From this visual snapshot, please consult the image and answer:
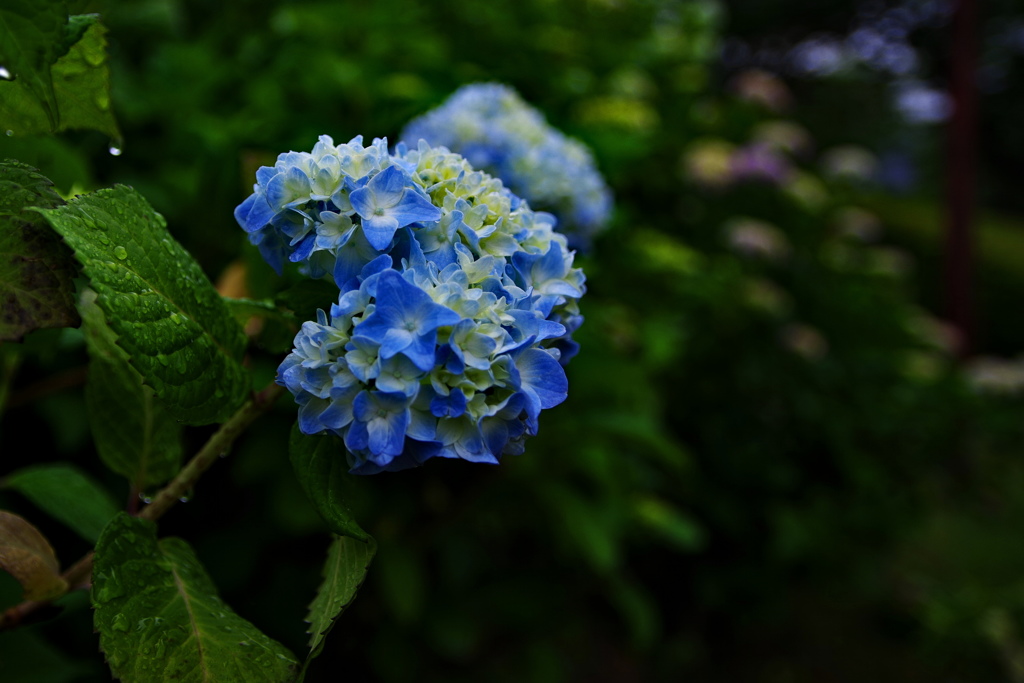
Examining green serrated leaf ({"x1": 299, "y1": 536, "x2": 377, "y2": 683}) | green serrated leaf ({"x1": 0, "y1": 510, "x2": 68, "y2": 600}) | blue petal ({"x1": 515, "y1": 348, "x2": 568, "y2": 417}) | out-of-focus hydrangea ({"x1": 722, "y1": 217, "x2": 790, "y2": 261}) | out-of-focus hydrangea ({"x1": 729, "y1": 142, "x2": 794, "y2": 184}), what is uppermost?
out-of-focus hydrangea ({"x1": 729, "y1": 142, "x2": 794, "y2": 184})

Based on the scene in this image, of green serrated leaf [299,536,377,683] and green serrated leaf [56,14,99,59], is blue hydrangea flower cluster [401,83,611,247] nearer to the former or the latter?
green serrated leaf [56,14,99,59]

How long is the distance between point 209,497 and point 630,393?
0.94 meters

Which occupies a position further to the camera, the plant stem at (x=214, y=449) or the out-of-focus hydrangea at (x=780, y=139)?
the out-of-focus hydrangea at (x=780, y=139)

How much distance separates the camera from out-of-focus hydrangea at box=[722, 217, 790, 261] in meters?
3.30

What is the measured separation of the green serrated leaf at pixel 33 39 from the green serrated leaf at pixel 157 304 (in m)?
0.08

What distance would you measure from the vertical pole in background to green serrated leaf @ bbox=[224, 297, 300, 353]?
5.58 m

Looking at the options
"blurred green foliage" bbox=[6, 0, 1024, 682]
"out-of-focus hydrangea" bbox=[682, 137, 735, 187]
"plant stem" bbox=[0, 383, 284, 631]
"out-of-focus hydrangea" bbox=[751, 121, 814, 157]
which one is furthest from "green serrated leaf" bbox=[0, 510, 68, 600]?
"out-of-focus hydrangea" bbox=[751, 121, 814, 157]

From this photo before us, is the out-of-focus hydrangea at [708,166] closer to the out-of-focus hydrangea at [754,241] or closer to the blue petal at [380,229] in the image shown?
the out-of-focus hydrangea at [754,241]

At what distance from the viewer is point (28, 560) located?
0.55 meters

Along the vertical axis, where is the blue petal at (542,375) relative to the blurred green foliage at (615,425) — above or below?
below

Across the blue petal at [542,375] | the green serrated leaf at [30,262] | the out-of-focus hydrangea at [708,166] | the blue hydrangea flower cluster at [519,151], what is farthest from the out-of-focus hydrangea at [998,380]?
the green serrated leaf at [30,262]

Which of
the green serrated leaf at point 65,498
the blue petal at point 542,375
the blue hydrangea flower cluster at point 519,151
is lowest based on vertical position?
the green serrated leaf at point 65,498

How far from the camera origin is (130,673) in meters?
0.48

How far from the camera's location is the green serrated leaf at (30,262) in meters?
0.46
